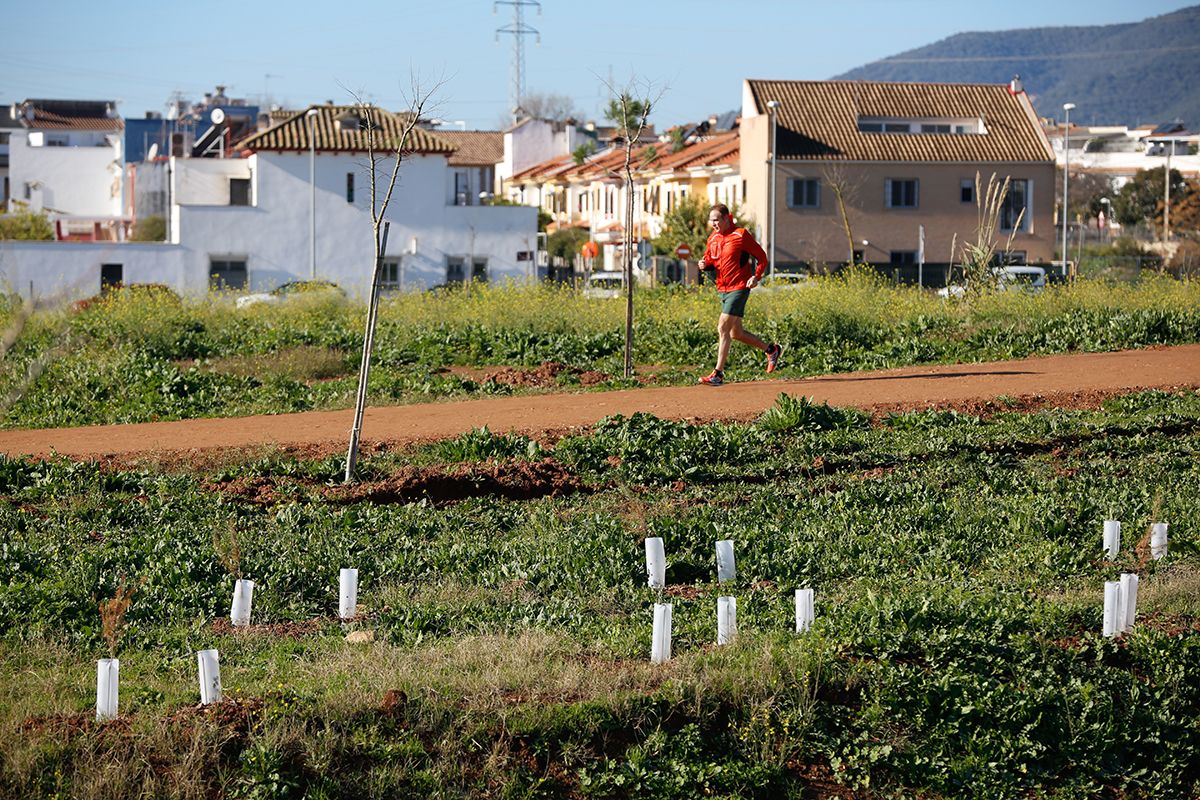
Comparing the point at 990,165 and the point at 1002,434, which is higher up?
the point at 990,165

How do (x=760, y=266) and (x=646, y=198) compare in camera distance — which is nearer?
(x=760, y=266)

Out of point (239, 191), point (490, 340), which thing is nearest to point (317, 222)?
point (239, 191)

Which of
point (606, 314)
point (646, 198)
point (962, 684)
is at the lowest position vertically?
point (962, 684)

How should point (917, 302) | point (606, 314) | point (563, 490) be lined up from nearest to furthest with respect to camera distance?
point (563, 490)
point (606, 314)
point (917, 302)

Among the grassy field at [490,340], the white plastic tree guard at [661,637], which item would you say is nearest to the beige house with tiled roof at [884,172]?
the grassy field at [490,340]

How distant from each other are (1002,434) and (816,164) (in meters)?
44.6

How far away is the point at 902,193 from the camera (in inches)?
2291

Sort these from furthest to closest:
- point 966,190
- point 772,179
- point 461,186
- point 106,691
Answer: point 461,186, point 966,190, point 772,179, point 106,691

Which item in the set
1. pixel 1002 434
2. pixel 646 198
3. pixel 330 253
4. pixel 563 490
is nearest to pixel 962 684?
pixel 563 490

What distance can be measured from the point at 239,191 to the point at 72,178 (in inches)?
1171

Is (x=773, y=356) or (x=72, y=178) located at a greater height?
(x=72, y=178)

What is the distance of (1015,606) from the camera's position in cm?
805

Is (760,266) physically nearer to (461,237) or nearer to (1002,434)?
(1002,434)

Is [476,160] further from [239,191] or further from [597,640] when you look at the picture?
[597,640]
